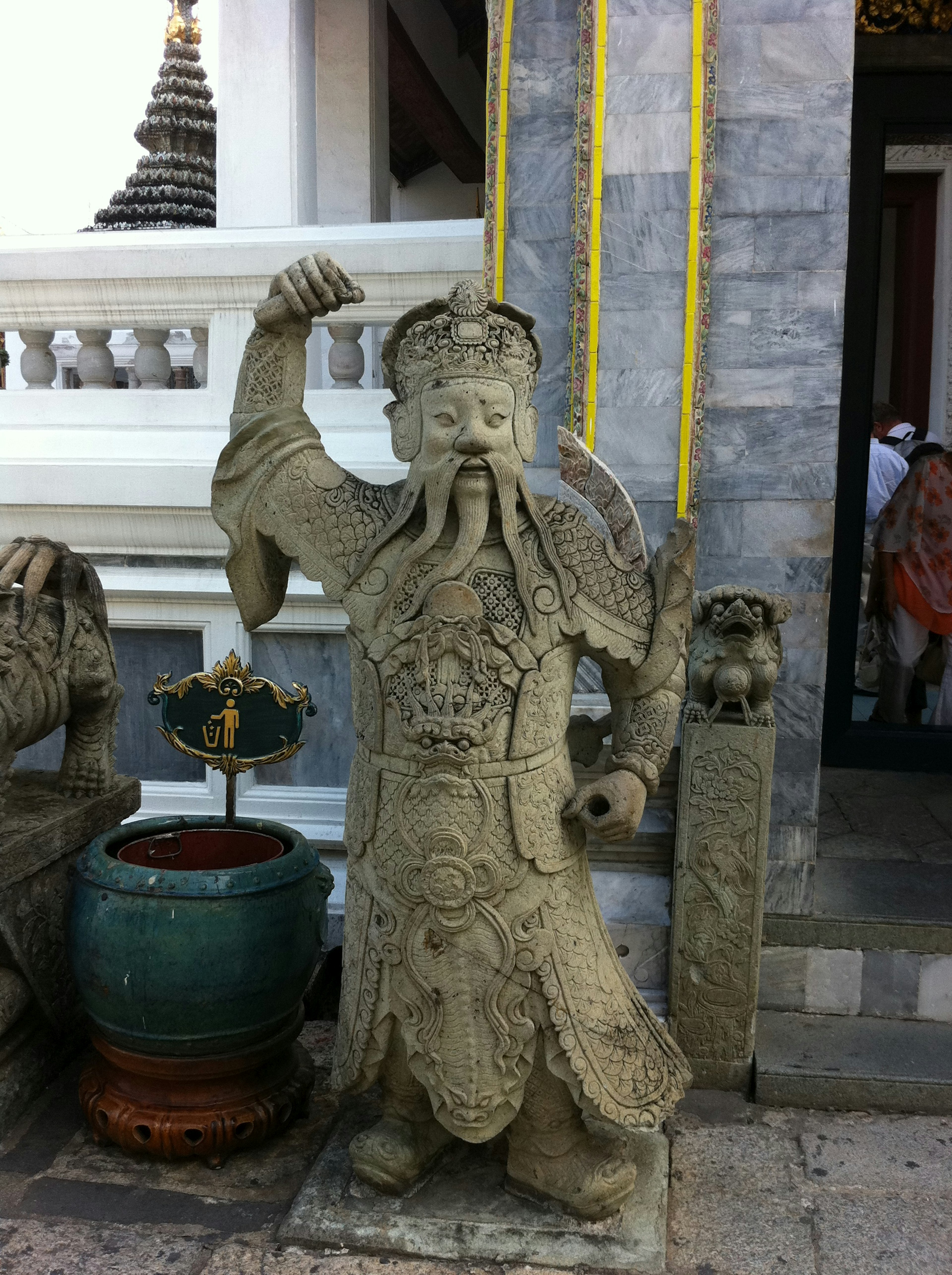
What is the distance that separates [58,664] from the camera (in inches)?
144

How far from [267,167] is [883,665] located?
4.56 m

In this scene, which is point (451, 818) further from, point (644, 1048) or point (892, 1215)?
point (892, 1215)

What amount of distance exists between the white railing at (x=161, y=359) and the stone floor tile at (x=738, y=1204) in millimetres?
2979

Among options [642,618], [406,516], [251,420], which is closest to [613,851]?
[642,618]

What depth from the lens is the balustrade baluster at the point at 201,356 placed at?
5.21m

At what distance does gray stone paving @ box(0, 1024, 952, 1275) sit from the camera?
2771 millimetres

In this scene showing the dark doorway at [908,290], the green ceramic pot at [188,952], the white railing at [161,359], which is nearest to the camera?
the green ceramic pot at [188,952]

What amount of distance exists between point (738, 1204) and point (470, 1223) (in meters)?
0.80

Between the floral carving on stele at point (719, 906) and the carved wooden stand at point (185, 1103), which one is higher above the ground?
the floral carving on stele at point (719, 906)

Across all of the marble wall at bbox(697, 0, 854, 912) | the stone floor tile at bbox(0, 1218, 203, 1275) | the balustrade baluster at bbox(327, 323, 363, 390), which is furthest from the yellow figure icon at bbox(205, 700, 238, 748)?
the balustrade baluster at bbox(327, 323, 363, 390)

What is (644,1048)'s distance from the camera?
9.46ft

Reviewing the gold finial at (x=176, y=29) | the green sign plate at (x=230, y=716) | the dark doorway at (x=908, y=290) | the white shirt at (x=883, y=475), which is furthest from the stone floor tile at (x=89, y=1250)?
the dark doorway at (x=908, y=290)

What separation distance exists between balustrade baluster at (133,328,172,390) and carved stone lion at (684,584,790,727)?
302 centimetres

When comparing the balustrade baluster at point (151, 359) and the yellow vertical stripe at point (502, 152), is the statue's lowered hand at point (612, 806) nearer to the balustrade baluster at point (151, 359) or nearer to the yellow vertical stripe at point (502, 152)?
the yellow vertical stripe at point (502, 152)
